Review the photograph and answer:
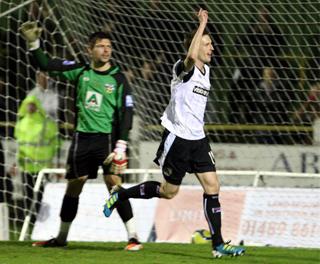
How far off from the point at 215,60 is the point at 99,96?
11.7ft

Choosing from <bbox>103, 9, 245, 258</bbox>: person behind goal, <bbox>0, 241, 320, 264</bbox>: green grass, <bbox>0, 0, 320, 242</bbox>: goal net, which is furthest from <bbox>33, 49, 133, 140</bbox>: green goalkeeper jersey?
<bbox>0, 0, 320, 242</bbox>: goal net

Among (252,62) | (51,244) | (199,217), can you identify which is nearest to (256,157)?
(252,62)

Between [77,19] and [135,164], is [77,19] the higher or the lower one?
the higher one

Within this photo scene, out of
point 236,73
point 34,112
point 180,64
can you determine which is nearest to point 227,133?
point 236,73

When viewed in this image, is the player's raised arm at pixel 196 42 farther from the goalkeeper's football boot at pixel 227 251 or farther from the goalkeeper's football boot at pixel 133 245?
the goalkeeper's football boot at pixel 133 245

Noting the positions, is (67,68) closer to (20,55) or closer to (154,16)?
(154,16)

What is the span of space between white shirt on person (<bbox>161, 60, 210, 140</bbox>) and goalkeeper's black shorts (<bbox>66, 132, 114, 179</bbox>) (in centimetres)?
94

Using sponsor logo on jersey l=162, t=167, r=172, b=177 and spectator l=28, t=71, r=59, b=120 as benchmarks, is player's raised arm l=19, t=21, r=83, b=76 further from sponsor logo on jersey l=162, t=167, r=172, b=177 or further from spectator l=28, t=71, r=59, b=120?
spectator l=28, t=71, r=59, b=120

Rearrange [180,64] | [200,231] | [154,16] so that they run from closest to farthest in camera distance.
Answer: [180,64] → [200,231] → [154,16]

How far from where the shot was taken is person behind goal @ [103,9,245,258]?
8844 millimetres

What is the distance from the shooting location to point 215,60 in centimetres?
1303

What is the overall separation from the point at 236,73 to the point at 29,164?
308 cm

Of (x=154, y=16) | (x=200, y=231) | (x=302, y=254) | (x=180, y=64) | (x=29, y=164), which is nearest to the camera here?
(x=180, y=64)

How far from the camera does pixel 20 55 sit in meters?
14.0
